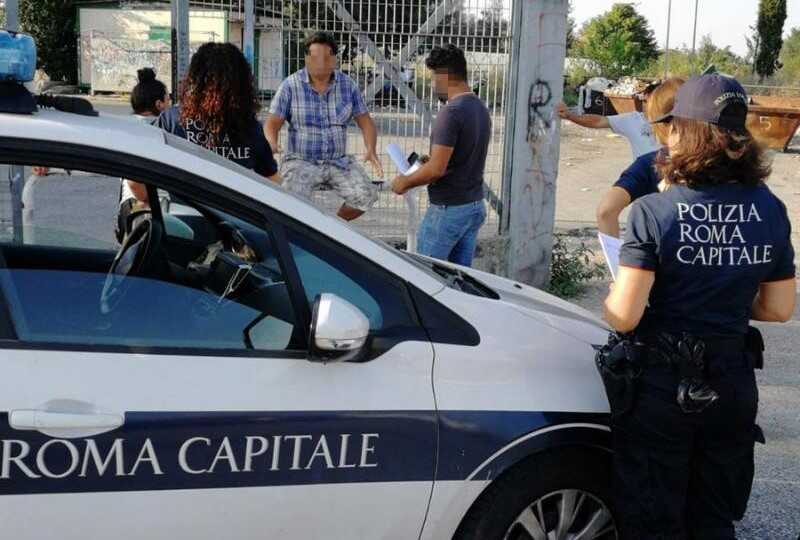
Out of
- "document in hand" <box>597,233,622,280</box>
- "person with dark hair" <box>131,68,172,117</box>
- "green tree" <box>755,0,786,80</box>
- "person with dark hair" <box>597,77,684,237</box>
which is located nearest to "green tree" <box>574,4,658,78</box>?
"green tree" <box>755,0,786,80</box>

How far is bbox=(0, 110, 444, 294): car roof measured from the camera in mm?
2514

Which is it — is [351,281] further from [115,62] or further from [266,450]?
[115,62]

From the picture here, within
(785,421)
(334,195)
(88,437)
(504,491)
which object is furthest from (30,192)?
(785,421)

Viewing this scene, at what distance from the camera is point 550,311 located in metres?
3.31

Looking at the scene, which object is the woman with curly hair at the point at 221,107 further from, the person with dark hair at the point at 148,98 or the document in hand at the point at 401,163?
the document in hand at the point at 401,163

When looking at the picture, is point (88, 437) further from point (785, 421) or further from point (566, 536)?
point (785, 421)

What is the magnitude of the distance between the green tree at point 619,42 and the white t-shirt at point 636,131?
37307 millimetres

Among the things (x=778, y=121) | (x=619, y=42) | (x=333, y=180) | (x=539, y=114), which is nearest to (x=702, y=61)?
(x=619, y=42)

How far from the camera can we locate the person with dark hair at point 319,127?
619 cm

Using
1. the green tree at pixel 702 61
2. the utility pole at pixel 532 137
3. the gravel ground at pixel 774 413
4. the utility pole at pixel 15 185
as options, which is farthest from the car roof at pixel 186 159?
the green tree at pixel 702 61

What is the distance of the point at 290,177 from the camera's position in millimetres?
6227

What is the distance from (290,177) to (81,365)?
3.89 meters

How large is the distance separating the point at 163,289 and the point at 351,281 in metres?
0.57

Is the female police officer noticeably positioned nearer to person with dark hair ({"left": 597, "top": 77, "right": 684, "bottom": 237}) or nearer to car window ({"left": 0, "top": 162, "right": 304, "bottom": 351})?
car window ({"left": 0, "top": 162, "right": 304, "bottom": 351})
